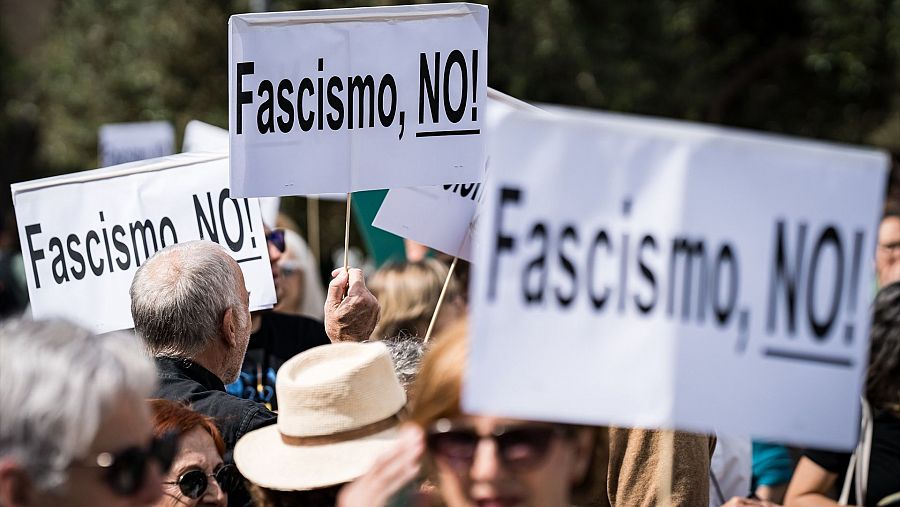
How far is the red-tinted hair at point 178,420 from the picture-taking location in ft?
9.69

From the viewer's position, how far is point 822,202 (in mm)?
2170

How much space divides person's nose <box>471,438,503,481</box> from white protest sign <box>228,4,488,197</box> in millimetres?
1892

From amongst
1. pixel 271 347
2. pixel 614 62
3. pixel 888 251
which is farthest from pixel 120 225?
pixel 614 62

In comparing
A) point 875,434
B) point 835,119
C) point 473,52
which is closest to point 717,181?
point 875,434

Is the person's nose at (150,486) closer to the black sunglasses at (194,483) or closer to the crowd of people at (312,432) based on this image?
the crowd of people at (312,432)

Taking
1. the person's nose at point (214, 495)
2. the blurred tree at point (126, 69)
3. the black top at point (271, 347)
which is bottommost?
the blurred tree at point (126, 69)

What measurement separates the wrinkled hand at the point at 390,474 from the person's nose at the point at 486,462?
0.11m

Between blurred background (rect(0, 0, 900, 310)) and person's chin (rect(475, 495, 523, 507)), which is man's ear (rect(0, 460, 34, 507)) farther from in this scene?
blurred background (rect(0, 0, 900, 310))

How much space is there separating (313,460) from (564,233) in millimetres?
766

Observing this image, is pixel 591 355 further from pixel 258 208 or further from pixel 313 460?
pixel 258 208

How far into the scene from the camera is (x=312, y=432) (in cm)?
257

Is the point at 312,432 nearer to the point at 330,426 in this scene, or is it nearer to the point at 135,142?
the point at 330,426

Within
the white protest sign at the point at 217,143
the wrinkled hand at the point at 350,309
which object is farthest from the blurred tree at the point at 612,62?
the wrinkled hand at the point at 350,309

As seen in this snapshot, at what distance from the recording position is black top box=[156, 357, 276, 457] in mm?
3348
